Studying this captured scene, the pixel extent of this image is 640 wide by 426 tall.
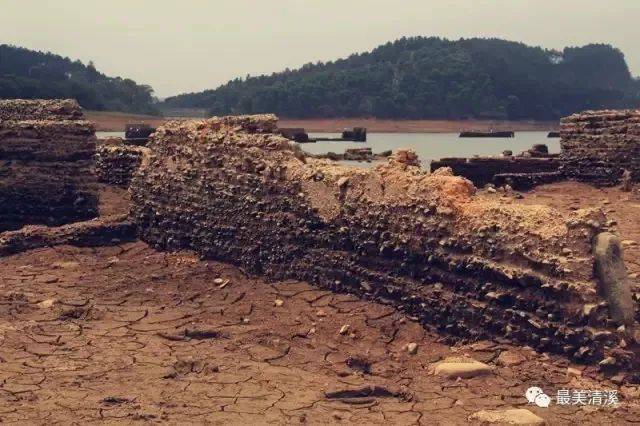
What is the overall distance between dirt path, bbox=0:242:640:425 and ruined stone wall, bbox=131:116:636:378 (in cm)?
22

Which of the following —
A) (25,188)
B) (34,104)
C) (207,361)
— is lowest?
(207,361)

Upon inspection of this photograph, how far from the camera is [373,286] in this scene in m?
6.99

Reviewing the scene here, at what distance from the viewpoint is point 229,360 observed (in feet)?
19.7

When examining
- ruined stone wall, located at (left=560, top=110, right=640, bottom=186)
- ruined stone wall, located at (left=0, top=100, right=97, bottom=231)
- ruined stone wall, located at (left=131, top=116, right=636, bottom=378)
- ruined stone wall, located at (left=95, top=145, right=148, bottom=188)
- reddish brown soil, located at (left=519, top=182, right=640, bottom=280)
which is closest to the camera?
ruined stone wall, located at (left=131, top=116, right=636, bottom=378)

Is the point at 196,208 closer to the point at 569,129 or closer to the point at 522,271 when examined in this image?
the point at 522,271

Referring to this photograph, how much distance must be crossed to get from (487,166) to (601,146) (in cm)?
235

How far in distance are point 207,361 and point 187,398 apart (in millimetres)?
772

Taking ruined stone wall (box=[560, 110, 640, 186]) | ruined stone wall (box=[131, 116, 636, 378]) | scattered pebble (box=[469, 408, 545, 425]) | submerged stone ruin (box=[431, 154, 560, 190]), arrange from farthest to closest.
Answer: submerged stone ruin (box=[431, 154, 560, 190]) → ruined stone wall (box=[560, 110, 640, 186]) → ruined stone wall (box=[131, 116, 636, 378]) → scattered pebble (box=[469, 408, 545, 425])

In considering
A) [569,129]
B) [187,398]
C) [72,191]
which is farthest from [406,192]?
[569,129]

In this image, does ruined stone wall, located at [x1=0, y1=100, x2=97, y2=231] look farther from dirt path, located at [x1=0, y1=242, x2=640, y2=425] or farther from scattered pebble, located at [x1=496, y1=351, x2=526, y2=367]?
scattered pebble, located at [x1=496, y1=351, x2=526, y2=367]

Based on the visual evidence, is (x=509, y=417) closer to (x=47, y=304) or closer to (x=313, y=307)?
(x=313, y=307)

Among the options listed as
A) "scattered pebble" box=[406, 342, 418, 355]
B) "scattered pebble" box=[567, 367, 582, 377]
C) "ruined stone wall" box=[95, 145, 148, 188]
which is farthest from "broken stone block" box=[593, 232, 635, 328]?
"ruined stone wall" box=[95, 145, 148, 188]

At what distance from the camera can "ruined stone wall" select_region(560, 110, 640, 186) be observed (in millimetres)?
14266

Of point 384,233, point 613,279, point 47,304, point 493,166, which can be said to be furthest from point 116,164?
point 613,279
